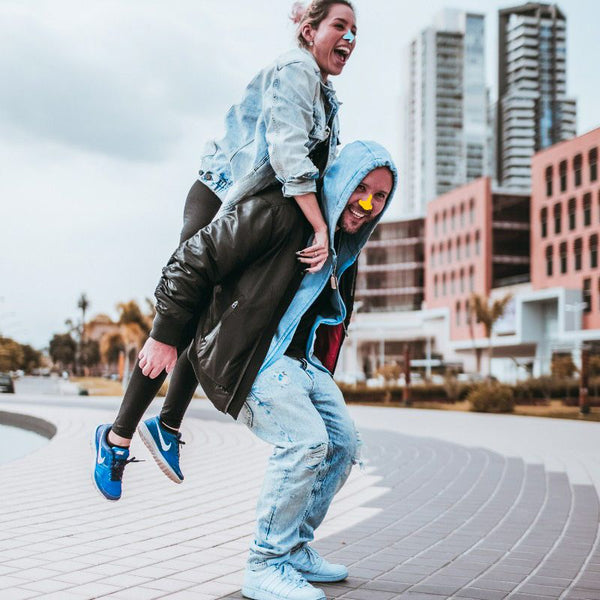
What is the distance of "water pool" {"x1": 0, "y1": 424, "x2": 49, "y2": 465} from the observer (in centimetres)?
1132

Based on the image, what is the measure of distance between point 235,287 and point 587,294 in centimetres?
6033

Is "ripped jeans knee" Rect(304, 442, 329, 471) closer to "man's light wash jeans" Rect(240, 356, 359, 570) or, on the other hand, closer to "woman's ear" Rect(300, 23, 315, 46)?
"man's light wash jeans" Rect(240, 356, 359, 570)

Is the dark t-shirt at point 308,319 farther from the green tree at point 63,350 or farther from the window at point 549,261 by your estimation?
the green tree at point 63,350

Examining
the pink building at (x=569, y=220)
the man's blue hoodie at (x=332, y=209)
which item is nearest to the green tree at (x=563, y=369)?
the pink building at (x=569, y=220)

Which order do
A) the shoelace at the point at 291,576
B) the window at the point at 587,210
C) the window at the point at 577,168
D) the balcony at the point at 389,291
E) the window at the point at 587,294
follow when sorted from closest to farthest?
1. the shoelace at the point at 291,576
2. the window at the point at 587,294
3. the window at the point at 587,210
4. the window at the point at 577,168
5. the balcony at the point at 389,291

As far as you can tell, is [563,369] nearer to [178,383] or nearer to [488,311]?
[488,311]

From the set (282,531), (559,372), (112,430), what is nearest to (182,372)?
(112,430)

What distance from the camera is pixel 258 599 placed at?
10.5 feet

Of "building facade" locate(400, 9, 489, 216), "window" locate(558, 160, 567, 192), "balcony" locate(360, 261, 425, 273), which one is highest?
"building facade" locate(400, 9, 489, 216)

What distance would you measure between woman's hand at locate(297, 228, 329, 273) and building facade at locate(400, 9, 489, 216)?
172 metres

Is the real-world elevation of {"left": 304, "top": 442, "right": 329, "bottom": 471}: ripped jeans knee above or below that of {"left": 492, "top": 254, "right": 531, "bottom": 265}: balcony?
below

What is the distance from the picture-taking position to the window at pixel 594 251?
2367 inches

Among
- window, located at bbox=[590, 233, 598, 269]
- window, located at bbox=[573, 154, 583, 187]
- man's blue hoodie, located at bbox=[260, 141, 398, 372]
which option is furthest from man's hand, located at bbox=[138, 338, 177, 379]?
window, located at bbox=[573, 154, 583, 187]

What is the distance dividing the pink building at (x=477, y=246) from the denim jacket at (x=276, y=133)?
70998 millimetres
